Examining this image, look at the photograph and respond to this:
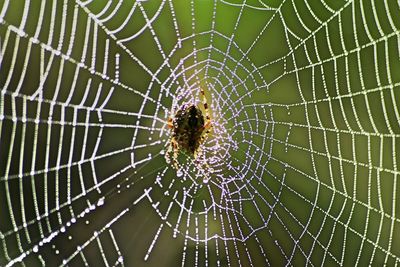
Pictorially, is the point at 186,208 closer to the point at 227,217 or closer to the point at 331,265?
the point at 227,217

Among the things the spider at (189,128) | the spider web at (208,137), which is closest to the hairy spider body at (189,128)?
the spider at (189,128)

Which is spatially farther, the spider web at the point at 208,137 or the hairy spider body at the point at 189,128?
the spider web at the point at 208,137

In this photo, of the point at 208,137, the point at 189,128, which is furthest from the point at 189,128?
the point at 208,137

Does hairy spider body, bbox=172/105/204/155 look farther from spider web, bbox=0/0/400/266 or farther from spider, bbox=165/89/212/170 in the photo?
spider web, bbox=0/0/400/266

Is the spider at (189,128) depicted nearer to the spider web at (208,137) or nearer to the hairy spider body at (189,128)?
the hairy spider body at (189,128)

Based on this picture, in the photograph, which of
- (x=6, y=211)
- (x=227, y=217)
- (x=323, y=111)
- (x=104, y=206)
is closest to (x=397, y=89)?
(x=323, y=111)

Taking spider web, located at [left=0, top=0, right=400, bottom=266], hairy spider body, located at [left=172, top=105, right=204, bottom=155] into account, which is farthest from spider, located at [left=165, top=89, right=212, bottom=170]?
spider web, located at [left=0, top=0, right=400, bottom=266]

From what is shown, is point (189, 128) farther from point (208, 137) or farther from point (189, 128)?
point (208, 137)
